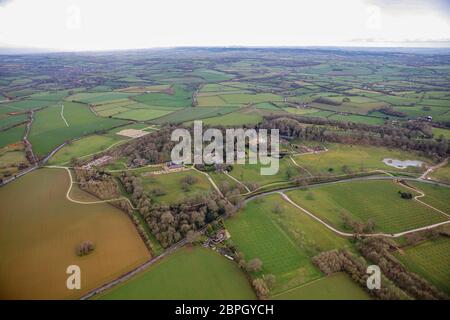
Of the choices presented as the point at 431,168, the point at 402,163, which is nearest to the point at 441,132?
the point at 431,168

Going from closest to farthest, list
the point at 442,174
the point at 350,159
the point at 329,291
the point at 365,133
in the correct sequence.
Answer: the point at 329,291 < the point at 442,174 < the point at 350,159 < the point at 365,133

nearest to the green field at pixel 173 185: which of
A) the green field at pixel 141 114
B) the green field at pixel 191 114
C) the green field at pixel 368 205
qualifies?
the green field at pixel 368 205

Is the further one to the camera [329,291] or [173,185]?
[173,185]

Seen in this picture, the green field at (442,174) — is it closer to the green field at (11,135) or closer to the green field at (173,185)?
the green field at (173,185)

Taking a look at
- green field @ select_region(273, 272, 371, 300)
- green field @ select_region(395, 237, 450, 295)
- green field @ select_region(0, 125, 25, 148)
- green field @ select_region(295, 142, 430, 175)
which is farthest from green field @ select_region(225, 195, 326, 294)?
green field @ select_region(0, 125, 25, 148)

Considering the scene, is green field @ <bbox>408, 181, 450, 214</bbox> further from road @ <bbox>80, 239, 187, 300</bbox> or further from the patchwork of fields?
road @ <bbox>80, 239, 187, 300</bbox>

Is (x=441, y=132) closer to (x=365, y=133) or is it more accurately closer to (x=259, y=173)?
(x=365, y=133)

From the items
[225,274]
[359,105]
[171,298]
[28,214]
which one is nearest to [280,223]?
[225,274]

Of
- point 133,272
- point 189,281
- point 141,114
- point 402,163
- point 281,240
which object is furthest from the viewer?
point 141,114
